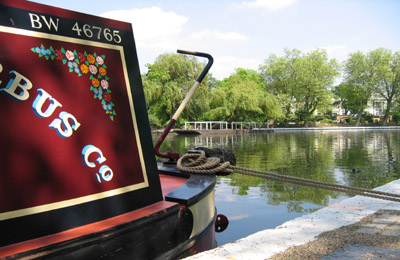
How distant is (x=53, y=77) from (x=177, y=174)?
2.24m

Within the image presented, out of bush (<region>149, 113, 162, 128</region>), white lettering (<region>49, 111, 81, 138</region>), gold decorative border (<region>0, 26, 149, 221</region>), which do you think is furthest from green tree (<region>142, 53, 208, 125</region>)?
white lettering (<region>49, 111, 81, 138</region>)

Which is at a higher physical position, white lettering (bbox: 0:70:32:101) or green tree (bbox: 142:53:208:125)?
green tree (bbox: 142:53:208:125)

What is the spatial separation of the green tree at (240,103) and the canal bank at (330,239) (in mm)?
33782

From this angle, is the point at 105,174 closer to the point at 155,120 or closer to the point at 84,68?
the point at 84,68

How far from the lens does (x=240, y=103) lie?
127 feet

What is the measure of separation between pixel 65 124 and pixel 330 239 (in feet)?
8.06

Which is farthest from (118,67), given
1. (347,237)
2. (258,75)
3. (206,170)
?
(258,75)

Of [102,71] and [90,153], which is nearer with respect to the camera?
[90,153]

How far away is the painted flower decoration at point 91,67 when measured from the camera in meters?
2.10

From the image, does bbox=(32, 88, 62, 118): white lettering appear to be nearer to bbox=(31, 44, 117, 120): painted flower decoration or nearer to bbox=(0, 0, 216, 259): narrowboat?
bbox=(0, 0, 216, 259): narrowboat

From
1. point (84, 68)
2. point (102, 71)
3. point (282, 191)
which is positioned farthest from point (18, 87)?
point (282, 191)

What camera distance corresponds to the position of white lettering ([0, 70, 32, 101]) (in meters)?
1.87

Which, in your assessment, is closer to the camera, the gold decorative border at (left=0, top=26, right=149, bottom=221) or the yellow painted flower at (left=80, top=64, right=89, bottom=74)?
the gold decorative border at (left=0, top=26, right=149, bottom=221)

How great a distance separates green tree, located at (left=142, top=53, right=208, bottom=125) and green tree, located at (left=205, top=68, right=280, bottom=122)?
2207 mm
